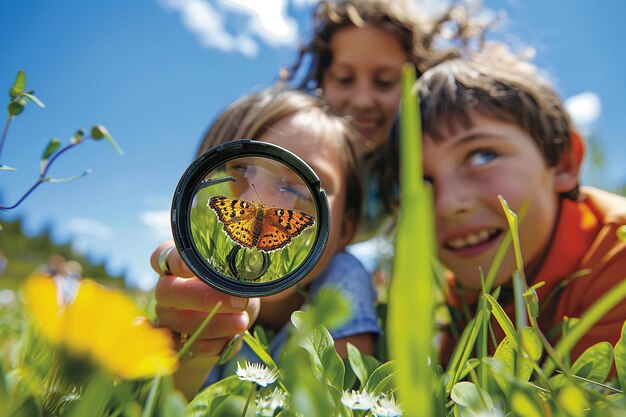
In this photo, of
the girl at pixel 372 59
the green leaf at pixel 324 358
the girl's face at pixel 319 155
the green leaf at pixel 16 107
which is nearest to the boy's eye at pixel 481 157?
the girl's face at pixel 319 155

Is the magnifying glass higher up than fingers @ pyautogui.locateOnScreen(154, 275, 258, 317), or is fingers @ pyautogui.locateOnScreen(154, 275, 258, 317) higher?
the magnifying glass

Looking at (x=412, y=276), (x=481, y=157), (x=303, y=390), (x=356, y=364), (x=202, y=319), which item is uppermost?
(x=412, y=276)

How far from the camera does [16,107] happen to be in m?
0.78

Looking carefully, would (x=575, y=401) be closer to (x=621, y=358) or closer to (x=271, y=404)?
(x=621, y=358)

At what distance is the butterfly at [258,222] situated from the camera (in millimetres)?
795

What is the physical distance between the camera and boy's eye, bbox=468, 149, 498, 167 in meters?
1.55

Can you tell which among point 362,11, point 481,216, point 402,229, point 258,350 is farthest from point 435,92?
point 402,229

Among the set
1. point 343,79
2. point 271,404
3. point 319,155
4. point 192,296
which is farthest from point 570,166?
point 271,404

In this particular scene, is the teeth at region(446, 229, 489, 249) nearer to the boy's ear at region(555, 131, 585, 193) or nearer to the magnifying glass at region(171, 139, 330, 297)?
the boy's ear at region(555, 131, 585, 193)

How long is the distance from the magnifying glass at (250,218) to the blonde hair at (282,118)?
0.70 m

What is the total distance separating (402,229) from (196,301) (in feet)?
1.93

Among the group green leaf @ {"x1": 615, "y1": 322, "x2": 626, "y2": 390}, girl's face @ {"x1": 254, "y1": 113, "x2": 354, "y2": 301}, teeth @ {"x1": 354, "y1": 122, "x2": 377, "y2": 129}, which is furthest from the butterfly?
teeth @ {"x1": 354, "y1": 122, "x2": 377, "y2": 129}

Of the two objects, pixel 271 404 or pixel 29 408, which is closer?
pixel 29 408

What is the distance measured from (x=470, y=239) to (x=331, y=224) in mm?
461
